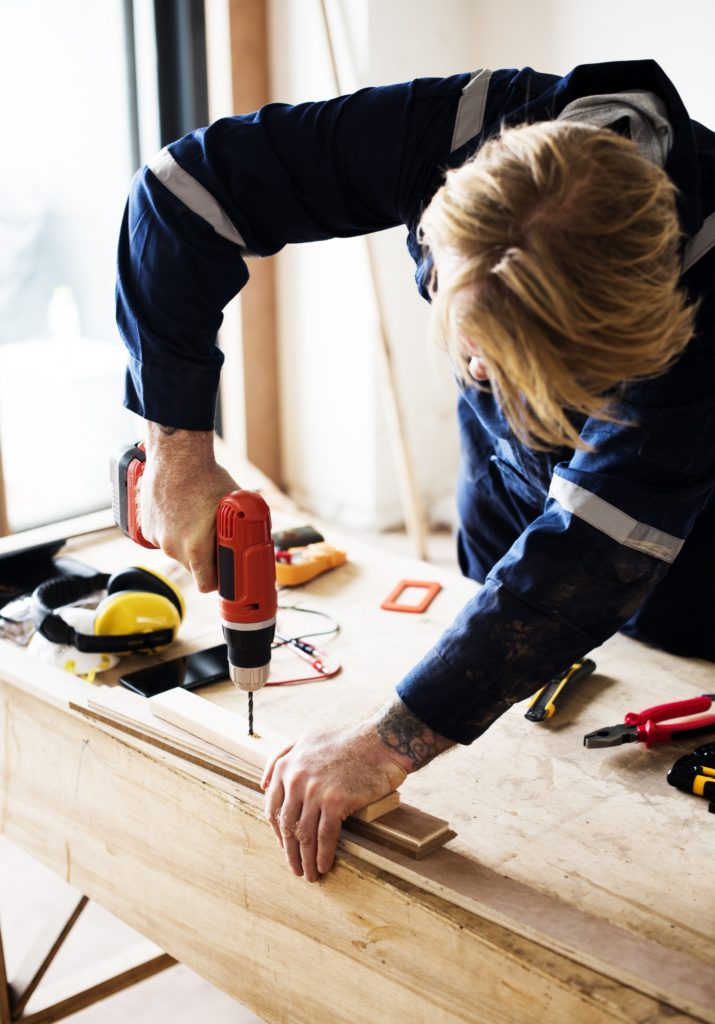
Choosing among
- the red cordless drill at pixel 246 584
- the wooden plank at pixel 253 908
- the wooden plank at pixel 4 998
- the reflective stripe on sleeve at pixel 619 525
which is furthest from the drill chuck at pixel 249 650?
the wooden plank at pixel 4 998

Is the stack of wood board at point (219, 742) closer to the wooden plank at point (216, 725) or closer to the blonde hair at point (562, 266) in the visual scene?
the wooden plank at point (216, 725)

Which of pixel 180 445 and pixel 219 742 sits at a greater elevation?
pixel 180 445

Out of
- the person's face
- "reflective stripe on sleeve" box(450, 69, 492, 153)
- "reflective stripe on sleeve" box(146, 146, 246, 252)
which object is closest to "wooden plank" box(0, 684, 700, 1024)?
the person's face

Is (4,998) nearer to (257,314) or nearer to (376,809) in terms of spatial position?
(376,809)

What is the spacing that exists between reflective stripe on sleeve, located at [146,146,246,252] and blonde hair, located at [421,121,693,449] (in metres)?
0.49

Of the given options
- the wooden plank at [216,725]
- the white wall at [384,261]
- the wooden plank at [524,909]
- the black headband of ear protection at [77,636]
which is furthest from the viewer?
the white wall at [384,261]

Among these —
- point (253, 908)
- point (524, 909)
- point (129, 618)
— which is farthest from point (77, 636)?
point (524, 909)

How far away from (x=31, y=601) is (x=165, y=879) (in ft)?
1.66

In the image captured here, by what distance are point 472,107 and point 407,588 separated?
728mm

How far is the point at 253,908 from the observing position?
41.4 inches

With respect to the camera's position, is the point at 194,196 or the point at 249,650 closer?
the point at 249,650

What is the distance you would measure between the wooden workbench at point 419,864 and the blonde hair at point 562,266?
0.42m

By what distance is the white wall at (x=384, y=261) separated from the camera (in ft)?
9.17

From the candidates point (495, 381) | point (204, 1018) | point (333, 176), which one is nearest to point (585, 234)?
point (495, 381)
